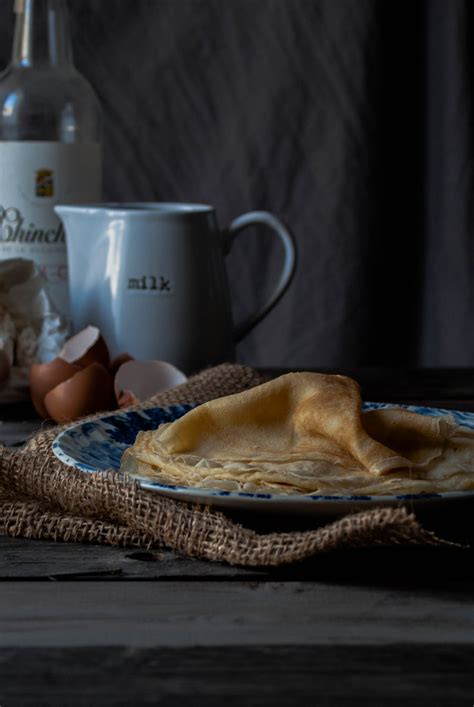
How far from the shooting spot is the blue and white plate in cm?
60

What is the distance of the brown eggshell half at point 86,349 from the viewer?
3.58 feet

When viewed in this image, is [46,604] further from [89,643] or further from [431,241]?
[431,241]

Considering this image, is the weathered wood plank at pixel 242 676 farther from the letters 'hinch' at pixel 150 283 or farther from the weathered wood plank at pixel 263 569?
the letters 'hinch' at pixel 150 283

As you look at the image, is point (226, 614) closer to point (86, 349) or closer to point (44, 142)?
point (86, 349)

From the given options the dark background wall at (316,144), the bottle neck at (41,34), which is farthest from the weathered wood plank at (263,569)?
the dark background wall at (316,144)

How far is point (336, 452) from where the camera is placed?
692mm

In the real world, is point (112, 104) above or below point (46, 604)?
above

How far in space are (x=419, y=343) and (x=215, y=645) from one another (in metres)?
1.43

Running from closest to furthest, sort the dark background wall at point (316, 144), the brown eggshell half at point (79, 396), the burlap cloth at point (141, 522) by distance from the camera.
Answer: the burlap cloth at point (141, 522), the brown eggshell half at point (79, 396), the dark background wall at point (316, 144)

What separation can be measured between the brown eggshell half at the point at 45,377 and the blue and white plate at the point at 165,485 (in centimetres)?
21

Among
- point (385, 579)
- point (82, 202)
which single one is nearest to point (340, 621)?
point (385, 579)

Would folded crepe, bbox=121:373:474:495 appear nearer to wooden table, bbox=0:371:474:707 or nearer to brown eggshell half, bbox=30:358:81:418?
wooden table, bbox=0:371:474:707

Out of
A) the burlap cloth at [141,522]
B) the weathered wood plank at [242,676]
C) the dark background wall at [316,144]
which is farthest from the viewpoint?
the dark background wall at [316,144]

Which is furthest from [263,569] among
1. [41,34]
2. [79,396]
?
[41,34]
